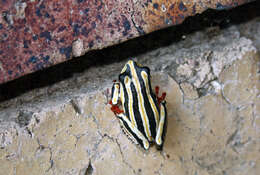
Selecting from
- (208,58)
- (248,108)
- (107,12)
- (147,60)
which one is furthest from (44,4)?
(248,108)

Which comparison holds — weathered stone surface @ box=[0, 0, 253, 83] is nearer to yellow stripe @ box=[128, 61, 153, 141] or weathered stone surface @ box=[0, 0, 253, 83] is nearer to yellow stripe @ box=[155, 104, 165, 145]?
yellow stripe @ box=[128, 61, 153, 141]

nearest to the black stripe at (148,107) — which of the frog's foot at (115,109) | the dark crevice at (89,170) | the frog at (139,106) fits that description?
the frog at (139,106)

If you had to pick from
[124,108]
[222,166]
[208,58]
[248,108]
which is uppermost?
[208,58]

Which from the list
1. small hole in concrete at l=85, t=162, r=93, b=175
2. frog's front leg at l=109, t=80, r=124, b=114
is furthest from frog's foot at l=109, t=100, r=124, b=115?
small hole in concrete at l=85, t=162, r=93, b=175

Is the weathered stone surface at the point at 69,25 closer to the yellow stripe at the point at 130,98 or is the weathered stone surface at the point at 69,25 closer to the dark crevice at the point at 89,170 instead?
the yellow stripe at the point at 130,98

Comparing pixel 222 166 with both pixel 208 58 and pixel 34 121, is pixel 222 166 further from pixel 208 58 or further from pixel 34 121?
pixel 34 121

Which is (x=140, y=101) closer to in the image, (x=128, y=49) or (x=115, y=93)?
(x=115, y=93)
